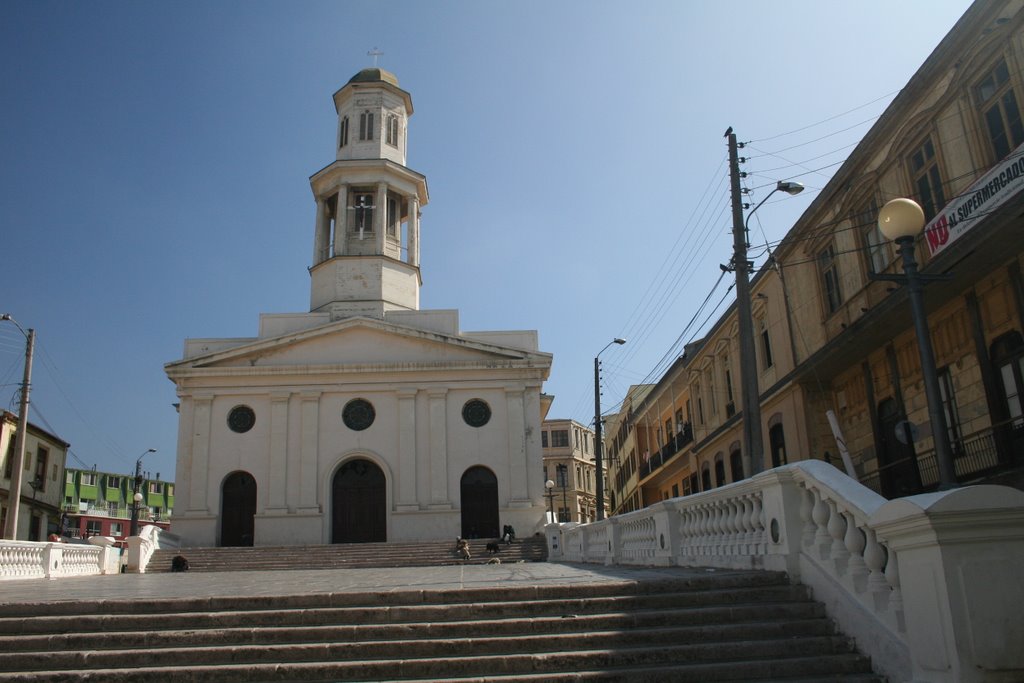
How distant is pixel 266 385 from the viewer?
32219 mm

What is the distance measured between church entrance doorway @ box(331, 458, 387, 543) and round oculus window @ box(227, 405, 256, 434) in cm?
379

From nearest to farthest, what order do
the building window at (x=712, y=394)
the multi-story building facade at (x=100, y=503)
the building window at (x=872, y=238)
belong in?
the building window at (x=872, y=238) < the building window at (x=712, y=394) < the multi-story building facade at (x=100, y=503)

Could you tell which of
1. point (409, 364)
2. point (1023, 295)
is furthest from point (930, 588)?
point (409, 364)

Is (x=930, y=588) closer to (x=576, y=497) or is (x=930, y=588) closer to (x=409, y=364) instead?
(x=409, y=364)

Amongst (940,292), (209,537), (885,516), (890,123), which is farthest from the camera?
(209,537)

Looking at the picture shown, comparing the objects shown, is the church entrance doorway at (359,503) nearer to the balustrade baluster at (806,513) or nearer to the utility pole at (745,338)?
the utility pole at (745,338)

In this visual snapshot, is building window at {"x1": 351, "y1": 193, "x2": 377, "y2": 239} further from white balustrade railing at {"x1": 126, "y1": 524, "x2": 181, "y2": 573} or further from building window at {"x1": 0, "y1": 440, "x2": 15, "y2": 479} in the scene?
building window at {"x1": 0, "y1": 440, "x2": 15, "y2": 479}

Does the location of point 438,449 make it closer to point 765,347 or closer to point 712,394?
point 712,394

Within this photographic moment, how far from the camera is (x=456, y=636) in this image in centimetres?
670

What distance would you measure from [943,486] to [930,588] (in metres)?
2.39

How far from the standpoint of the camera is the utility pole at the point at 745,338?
45.5 ft

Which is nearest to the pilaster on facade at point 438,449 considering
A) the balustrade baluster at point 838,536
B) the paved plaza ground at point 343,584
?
the paved plaza ground at point 343,584

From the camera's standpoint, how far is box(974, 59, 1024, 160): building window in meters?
13.5

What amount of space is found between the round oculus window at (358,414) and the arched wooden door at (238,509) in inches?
159
